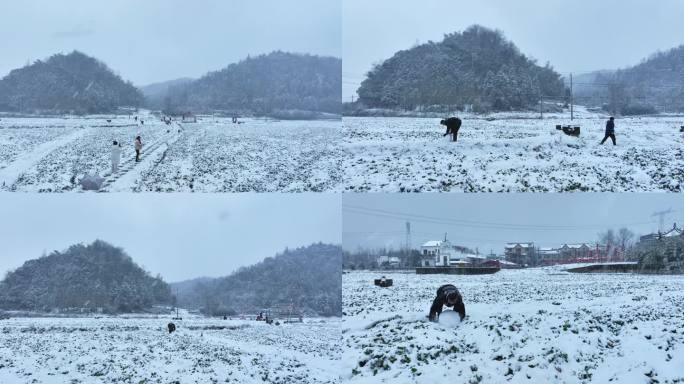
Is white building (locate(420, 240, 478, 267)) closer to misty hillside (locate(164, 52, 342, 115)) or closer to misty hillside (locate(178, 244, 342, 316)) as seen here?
misty hillside (locate(178, 244, 342, 316))

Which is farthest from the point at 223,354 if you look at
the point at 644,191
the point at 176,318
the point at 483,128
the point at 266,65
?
the point at 644,191

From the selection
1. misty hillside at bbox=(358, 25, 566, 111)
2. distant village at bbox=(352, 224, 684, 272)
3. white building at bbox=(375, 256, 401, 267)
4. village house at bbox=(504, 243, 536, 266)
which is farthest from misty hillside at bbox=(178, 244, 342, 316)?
misty hillside at bbox=(358, 25, 566, 111)

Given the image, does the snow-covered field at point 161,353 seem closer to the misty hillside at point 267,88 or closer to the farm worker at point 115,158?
the farm worker at point 115,158

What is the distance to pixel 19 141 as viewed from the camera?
61.3 feet

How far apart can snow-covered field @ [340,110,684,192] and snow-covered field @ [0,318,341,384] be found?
4.59 m

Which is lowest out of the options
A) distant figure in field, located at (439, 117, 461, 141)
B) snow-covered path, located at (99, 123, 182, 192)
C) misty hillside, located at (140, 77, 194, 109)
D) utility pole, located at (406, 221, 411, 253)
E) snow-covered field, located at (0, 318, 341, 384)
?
snow-covered field, located at (0, 318, 341, 384)

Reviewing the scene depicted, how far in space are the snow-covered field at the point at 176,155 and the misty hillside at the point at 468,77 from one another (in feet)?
10.8

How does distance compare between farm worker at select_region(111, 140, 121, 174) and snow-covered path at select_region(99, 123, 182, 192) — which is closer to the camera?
snow-covered path at select_region(99, 123, 182, 192)

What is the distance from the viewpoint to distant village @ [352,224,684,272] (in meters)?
17.1

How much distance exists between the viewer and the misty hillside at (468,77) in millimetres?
20453

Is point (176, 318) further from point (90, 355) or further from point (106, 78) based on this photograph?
point (106, 78)

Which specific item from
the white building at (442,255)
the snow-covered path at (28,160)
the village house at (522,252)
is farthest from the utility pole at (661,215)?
the snow-covered path at (28,160)

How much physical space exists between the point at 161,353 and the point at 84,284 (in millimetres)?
5537

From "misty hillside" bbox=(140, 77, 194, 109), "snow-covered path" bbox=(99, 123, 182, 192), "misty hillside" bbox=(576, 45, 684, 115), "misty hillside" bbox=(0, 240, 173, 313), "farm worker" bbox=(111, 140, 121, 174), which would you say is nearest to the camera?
"snow-covered path" bbox=(99, 123, 182, 192)
